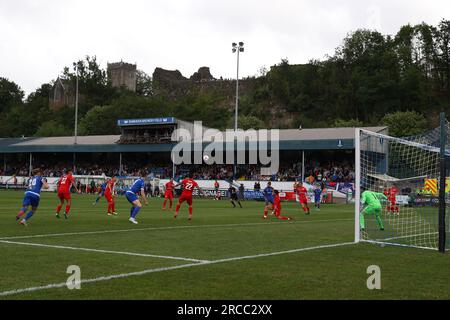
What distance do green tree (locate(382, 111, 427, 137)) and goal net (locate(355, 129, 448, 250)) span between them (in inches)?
1452

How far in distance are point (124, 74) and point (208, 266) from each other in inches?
5642

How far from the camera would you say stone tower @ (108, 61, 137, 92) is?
147875 mm

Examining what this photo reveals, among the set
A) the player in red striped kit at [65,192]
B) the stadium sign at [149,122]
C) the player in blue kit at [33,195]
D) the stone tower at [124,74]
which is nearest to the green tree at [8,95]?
the stone tower at [124,74]

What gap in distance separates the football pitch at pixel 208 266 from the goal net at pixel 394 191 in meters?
1.76

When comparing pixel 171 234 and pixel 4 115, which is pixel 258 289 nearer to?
pixel 171 234

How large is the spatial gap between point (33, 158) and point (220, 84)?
65.7 metres

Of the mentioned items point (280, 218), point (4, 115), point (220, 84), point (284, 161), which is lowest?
point (280, 218)

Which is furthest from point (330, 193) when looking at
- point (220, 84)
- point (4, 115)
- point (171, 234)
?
point (4, 115)

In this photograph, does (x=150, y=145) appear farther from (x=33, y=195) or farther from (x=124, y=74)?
(x=124, y=74)

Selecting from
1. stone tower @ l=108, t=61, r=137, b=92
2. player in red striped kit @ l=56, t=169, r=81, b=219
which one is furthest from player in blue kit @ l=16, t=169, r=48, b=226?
stone tower @ l=108, t=61, r=137, b=92

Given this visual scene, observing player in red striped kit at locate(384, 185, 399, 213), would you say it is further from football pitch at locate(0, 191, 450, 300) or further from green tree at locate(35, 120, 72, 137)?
green tree at locate(35, 120, 72, 137)
